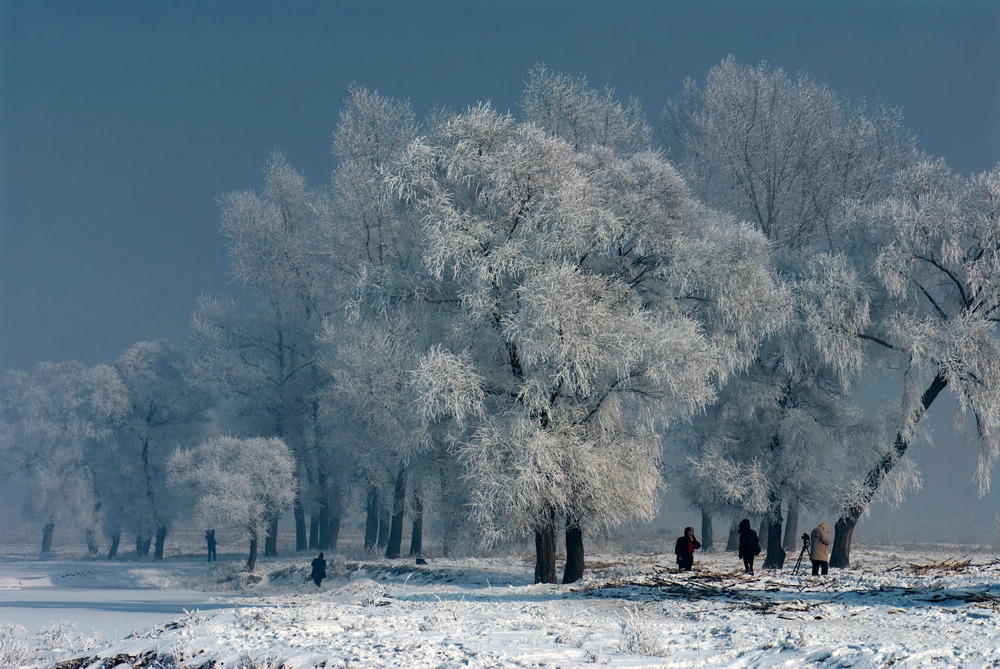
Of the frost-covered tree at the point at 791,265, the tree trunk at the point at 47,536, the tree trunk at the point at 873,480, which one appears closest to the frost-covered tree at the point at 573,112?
the frost-covered tree at the point at 791,265

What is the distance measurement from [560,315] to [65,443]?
140ft

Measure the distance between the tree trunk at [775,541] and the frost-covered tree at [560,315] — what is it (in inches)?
215

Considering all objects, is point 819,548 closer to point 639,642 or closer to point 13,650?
point 639,642

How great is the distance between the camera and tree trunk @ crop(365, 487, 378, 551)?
37.7 metres

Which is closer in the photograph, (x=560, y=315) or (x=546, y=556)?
(x=560, y=315)

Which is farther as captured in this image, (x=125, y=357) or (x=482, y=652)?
(x=125, y=357)

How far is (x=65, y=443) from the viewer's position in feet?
160

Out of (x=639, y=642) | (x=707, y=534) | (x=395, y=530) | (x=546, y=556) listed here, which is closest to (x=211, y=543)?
(x=395, y=530)

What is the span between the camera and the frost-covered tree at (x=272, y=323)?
40.3 m

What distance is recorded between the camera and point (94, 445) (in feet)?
151

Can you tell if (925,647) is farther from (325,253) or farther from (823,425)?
(325,253)

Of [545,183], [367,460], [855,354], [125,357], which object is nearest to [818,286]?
[855,354]

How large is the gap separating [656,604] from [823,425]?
506 inches

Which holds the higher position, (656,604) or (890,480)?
(890,480)
